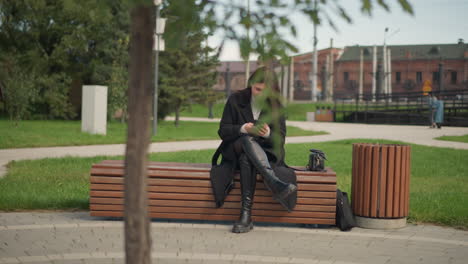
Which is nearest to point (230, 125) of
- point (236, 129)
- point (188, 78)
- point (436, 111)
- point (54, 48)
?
point (236, 129)

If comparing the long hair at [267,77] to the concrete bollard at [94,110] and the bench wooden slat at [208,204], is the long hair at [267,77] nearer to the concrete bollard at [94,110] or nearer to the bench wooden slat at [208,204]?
the bench wooden slat at [208,204]

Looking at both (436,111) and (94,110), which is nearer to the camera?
(94,110)

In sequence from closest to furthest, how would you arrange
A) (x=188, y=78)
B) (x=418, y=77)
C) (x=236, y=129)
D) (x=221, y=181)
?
(x=221, y=181) → (x=236, y=129) → (x=188, y=78) → (x=418, y=77)

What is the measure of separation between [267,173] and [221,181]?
47cm

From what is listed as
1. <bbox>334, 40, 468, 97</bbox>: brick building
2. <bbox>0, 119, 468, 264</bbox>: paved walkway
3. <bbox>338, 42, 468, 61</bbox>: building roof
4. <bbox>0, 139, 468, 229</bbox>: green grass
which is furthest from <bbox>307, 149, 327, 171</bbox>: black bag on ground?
<bbox>338, 42, 468, 61</bbox>: building roof

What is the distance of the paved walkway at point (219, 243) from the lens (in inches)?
190

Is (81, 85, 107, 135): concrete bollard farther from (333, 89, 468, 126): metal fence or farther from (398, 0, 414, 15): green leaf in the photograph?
(333, 89, 468, 126): metal fence

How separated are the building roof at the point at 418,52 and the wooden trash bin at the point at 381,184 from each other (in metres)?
78.3

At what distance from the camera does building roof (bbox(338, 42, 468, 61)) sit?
84.0 m

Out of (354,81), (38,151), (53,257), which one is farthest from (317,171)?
(354,81)

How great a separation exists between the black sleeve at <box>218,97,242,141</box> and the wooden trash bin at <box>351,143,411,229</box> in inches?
48.6

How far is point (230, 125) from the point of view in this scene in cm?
621

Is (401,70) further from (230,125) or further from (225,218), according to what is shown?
(225,218)

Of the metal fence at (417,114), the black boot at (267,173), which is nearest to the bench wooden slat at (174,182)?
the black boot at (267,173)
